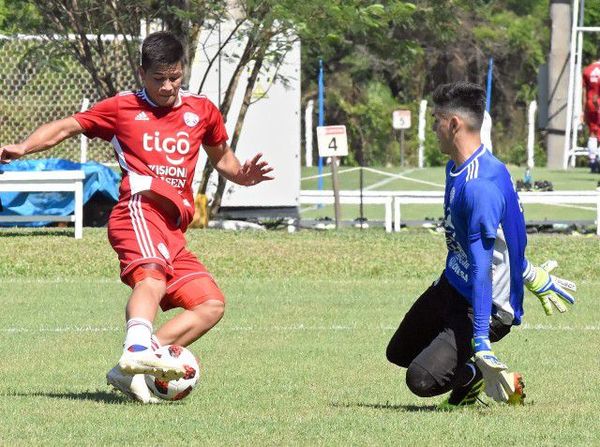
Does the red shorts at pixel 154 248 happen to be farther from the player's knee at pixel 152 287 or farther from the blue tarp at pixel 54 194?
the blue tarp at pixel 54 194

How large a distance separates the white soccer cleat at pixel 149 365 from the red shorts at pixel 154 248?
0.69 metres

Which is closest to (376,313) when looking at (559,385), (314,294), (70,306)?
(314,294)

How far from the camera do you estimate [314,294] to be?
14469 millimetres

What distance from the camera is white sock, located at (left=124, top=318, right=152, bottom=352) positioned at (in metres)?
7.34

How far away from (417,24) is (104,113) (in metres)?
16.7

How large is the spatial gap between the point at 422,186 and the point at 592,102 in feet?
11.5

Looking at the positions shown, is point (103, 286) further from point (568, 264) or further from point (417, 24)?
point (417, 24)

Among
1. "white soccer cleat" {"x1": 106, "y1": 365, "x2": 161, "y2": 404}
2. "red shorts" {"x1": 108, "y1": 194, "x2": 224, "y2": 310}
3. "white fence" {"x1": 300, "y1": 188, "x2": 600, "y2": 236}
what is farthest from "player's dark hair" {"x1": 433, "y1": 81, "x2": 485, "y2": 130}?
"white fence" {"x1": 300, "y1": 188, "x2": 600, "y2": 236}

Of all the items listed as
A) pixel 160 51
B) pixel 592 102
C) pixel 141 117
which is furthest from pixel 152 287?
pixel 592 102

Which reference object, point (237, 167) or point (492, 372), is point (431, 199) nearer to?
point (237, 167)

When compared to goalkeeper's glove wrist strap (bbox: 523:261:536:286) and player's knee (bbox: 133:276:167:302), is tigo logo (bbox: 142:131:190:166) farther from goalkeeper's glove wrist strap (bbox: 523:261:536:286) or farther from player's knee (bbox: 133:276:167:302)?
goalkeeper's glove wrist strap (bbox: 523:261:536:286)

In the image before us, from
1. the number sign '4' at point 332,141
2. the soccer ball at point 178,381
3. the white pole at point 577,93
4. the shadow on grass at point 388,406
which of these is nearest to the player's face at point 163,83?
the soccer ball at point 178,381

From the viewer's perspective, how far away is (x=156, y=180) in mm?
7922

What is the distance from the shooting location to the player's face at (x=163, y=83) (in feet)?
25.7
